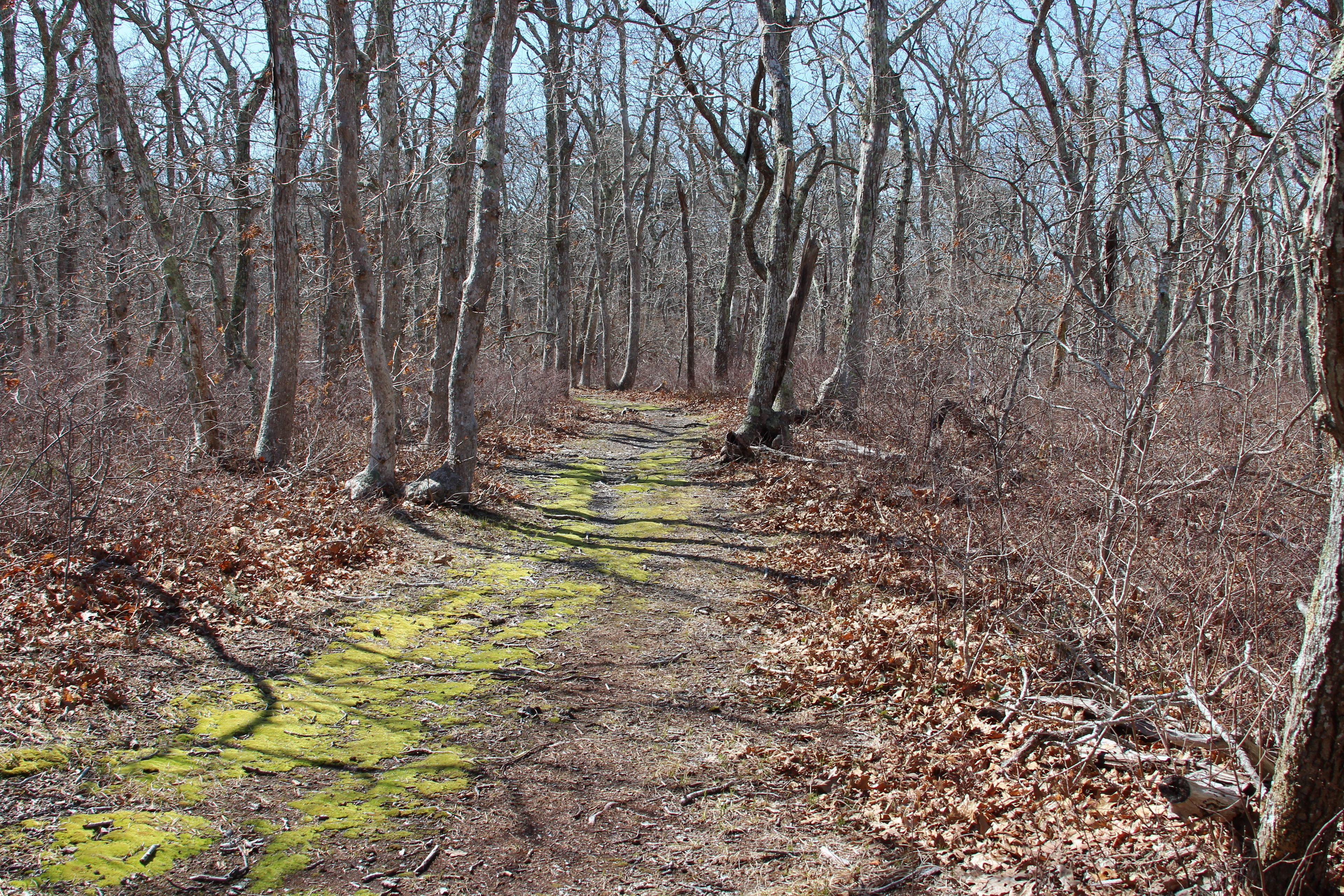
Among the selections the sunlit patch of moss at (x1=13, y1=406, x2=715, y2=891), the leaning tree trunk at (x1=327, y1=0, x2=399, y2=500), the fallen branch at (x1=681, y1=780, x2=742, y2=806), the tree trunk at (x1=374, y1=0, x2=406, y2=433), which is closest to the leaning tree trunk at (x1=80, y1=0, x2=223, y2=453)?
the tree trunk at (x1=374, y1=0, x2=406, y2=433)

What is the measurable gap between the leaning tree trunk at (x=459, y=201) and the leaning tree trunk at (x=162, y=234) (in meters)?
3.14

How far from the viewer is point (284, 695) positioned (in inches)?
201

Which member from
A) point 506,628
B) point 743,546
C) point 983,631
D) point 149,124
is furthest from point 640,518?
point 149,124

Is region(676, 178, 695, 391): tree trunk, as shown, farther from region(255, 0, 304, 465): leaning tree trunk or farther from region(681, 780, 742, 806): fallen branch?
region(681, 780, 742, 806): fallen branch

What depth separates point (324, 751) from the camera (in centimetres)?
448

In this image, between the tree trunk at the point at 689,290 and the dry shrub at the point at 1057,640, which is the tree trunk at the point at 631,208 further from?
the dry shrub at the point at 1057,640

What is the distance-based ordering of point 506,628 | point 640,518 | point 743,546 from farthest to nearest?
point 640,518 < point 743,546 < point 506,628

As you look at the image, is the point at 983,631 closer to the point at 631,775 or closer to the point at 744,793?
the point at 744,793

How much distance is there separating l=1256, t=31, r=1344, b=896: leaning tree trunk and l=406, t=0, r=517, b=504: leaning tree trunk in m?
8.16

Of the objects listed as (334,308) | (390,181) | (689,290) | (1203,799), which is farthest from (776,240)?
(689,290)

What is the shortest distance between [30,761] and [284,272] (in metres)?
8.01

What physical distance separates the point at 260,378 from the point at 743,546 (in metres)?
9.12

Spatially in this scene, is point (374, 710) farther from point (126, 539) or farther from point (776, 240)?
point (776, 240)

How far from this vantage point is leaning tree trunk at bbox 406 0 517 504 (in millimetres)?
9758
